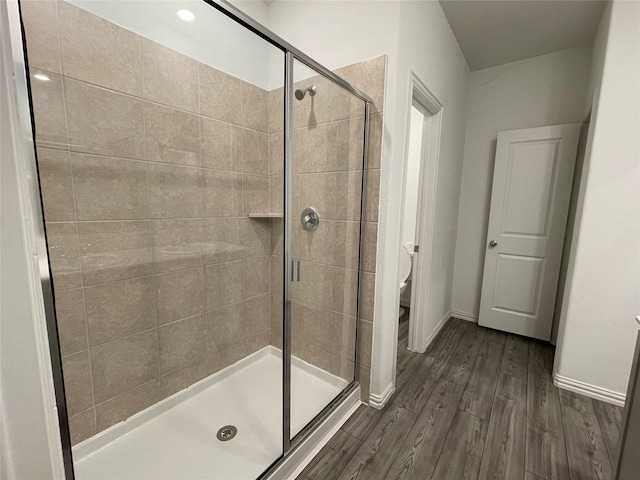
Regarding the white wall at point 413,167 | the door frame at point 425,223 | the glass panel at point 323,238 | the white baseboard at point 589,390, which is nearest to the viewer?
the glass panel at point 323,238

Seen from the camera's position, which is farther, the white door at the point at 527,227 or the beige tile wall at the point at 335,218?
the white door at the point at 527,227

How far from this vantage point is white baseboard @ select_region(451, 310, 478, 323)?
3018 mm

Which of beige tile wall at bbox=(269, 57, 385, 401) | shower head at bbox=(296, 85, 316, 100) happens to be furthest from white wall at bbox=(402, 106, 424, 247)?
shower head at bbox=(296, 85, 316, 100)

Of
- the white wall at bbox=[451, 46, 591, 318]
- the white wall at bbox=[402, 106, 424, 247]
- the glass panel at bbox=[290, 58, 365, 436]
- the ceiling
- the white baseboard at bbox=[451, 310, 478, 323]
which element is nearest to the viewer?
the glass panel at bbox=[290, 58, 365, 436]

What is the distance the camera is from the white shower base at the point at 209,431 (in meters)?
1.30

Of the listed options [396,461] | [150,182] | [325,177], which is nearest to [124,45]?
[150,182]

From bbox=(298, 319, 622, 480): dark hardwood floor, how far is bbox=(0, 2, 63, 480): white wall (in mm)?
1138

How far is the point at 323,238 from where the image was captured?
1.65 meters

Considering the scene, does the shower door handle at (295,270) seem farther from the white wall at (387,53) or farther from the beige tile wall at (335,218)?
the white wall at (387,53)

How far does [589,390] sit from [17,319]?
9.23ft

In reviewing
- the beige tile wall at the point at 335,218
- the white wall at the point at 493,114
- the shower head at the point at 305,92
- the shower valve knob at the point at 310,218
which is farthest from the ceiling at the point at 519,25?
the shower valve knob at the point at 310,218

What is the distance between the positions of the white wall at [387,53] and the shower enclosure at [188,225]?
0.54ft

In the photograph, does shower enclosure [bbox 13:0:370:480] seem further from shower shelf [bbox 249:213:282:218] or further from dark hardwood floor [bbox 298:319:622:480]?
dark hardwood floor [bbox 298:319:622:480]

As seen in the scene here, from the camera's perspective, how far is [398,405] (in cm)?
174
